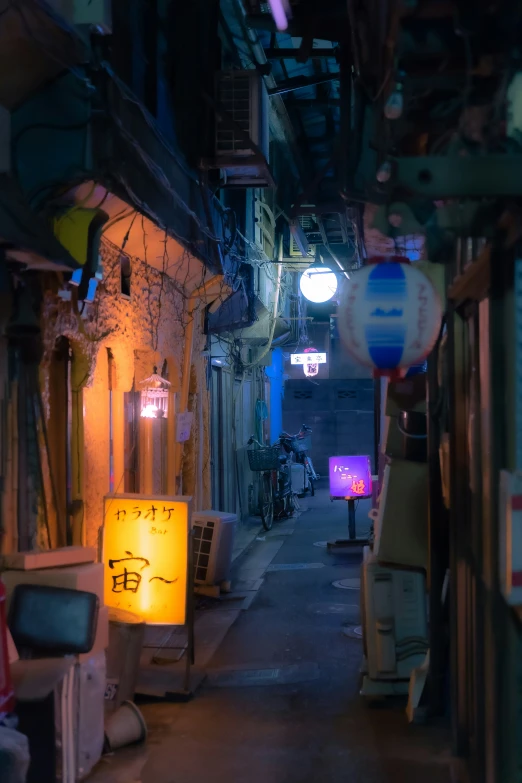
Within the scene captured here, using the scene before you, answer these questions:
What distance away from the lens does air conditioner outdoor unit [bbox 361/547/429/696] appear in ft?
24.1

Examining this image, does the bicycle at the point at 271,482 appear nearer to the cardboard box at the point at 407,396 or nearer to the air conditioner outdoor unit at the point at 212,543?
the air conditioner outdoor unit at the point at 212,543

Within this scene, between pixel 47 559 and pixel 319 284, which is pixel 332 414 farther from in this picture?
pixel 47 559

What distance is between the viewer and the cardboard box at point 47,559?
5641 mm

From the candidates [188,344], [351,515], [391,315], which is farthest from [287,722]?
[351,515]

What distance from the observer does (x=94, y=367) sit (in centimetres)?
838

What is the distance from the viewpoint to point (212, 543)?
11.2 meters

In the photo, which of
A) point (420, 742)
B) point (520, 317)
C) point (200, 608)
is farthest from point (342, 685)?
point (520, 317)

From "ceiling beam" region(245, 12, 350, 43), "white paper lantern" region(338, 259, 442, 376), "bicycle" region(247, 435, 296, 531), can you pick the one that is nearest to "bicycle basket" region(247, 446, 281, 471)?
"bicycle" region(247, 435, 296, 531)

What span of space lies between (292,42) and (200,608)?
10.2 m

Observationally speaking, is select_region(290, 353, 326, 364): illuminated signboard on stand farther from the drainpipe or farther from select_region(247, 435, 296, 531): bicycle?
the drainpipe

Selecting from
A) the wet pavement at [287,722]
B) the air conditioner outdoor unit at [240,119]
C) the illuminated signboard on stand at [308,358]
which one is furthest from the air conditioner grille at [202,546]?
the illuminated signboard on stand at [308,358]

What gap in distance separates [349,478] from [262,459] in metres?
3.67

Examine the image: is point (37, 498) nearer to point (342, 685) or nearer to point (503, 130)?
point (342, 685)

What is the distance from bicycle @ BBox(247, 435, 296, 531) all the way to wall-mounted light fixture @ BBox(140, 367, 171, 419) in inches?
331
